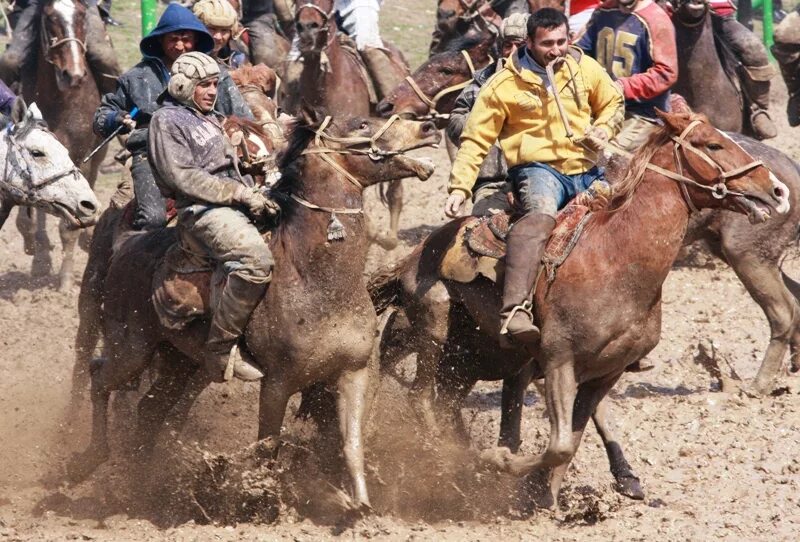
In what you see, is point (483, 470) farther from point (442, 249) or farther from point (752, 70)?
point (752, 70)

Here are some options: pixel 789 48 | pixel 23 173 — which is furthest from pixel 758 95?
pixel 23 173

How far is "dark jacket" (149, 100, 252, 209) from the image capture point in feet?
25.5

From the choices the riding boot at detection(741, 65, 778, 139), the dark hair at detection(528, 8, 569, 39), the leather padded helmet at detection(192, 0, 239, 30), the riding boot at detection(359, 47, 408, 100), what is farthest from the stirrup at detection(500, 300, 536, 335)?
the riding boot at detection(359, 47, 408, 100)

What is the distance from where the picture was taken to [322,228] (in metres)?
7.72

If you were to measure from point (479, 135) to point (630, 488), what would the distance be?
2158 millimetres

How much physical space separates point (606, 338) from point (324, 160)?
174 centimetres

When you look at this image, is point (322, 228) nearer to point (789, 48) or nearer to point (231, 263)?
point (231, 263)

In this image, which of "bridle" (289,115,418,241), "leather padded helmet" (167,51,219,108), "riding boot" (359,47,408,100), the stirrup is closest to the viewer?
"bridle" (289,115,418,241)

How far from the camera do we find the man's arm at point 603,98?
8.40 m

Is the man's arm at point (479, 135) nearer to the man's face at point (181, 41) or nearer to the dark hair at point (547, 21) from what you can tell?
the dark hair at point (547, 21)

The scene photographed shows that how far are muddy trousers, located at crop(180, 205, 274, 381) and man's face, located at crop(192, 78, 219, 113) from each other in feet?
1.98

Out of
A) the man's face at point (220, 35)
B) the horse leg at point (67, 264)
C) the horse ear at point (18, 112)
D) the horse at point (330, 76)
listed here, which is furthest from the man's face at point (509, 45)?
the horse leg at point (67, 264)

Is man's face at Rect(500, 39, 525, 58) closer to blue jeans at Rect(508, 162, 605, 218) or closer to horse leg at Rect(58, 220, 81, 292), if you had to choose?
blue jeans at Rect(508, 162, 605, 218)

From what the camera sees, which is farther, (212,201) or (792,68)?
(792,68)
